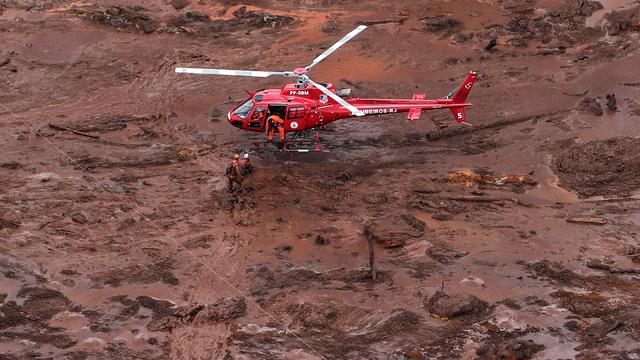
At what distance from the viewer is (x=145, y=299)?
42.5 feet

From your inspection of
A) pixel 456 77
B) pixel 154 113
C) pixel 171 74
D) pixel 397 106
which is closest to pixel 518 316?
pixel 397 106

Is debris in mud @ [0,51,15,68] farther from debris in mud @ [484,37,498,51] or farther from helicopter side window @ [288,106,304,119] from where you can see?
debris in mud @ [484,37,498,51]

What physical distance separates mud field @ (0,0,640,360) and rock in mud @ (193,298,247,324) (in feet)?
0.15

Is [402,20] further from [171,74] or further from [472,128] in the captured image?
[171,74]

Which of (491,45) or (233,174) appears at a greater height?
(491,45)

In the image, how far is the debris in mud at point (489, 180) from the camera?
16438 mm

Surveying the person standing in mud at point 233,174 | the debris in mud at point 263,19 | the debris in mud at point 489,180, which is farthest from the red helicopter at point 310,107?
the debris in mud at point 263,19

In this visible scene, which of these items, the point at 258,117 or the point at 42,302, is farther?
the point at 258,117

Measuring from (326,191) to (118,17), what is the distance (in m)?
12.2

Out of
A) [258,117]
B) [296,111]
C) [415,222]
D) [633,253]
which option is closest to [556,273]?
[633,253]

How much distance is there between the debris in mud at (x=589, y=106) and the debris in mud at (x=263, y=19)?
1067cm

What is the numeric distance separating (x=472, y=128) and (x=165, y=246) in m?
9.35

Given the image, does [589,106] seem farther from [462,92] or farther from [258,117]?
[258,117]

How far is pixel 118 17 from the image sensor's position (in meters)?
23.7
